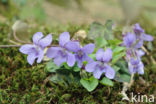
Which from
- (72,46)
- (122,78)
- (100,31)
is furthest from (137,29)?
(72,46)

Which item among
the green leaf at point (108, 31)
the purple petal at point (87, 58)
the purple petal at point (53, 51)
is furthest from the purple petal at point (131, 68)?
the purple petal at point (53, 51)

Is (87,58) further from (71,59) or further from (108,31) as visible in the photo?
(108,31)

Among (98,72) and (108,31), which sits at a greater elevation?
(108,31)

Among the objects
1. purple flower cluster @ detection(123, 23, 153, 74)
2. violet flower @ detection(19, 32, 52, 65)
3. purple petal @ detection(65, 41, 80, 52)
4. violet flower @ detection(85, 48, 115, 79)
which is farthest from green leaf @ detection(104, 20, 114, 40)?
violet flower @ detection(19, 32, 52, 65)

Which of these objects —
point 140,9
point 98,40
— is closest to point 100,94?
point 98,40

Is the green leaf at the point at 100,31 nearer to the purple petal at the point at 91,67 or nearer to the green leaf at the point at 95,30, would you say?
the green leaf at the point at 95,30
